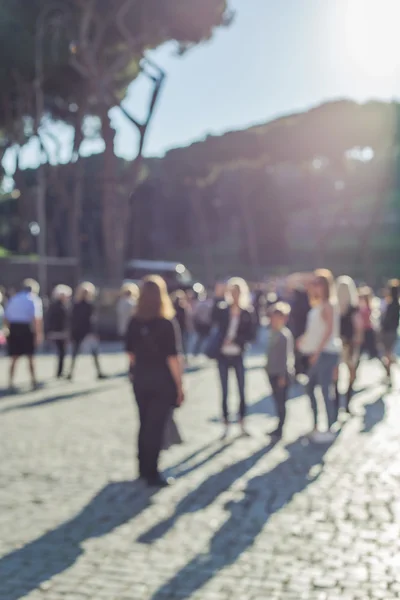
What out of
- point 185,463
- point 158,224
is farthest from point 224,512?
point 158,224

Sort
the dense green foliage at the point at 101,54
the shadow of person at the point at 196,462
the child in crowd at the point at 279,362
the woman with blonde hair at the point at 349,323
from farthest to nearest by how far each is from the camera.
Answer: the dense green foliage at the point at 101,54
the woman with blonde hair at the point at 349,323
the child in crowd at the point at 279,362
the shadow of person at the point at 196,462

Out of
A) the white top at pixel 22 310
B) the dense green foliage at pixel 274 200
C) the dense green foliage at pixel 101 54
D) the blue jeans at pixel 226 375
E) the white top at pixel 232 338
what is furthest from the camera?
the dense green foliage at pixel 274 200

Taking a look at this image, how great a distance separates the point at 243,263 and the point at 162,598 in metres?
54.9

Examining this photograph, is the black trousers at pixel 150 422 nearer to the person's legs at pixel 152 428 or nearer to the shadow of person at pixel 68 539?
the person's legs at pixel 152 428

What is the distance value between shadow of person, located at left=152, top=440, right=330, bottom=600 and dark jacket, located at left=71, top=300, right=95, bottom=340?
18.6ft

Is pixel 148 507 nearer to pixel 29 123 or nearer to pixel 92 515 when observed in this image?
pixel 92 515

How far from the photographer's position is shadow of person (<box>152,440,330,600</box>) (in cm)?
396

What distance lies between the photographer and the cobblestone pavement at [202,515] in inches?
155

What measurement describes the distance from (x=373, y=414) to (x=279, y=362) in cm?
211

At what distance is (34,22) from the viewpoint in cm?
2491

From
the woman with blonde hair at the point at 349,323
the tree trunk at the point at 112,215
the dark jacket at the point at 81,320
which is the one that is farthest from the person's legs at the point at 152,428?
the tree trunk at the point at 112,215

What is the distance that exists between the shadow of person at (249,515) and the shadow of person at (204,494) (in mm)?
162

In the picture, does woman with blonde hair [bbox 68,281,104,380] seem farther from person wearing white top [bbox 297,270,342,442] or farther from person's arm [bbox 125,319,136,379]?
person's arm [bbox 125,319,136,379]

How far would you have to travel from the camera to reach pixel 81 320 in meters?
12.6
